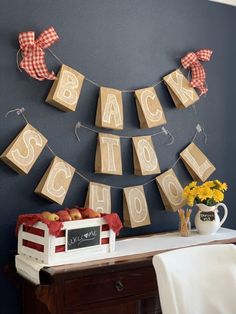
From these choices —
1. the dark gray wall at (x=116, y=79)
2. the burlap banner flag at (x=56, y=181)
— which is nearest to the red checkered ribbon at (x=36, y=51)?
the dark gray wall at (x=116, y=79)

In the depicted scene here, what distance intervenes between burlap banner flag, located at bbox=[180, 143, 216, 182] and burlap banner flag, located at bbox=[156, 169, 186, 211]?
0.45 feet

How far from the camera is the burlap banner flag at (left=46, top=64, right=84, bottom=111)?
2309 millimetres

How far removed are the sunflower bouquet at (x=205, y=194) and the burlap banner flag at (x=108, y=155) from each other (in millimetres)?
460

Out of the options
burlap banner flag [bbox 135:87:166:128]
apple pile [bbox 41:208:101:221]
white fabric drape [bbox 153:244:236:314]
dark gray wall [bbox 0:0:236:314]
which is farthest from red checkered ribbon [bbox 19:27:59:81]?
white fabric drape [bbox 153:244:236:314]

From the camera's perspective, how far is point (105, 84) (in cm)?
256

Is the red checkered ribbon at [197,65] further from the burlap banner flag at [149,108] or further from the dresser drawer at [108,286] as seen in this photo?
→ the dresser drawer at [108,286]

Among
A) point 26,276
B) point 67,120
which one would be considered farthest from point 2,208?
point 67,120

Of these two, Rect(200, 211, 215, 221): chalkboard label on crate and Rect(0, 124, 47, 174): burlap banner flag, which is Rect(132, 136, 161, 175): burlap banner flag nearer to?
Rect(200, 211, 215, 221): chalkboard label on crate

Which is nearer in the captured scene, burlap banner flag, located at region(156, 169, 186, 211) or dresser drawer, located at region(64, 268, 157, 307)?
dresser drawer, located at region(64, 268, 157, 307)

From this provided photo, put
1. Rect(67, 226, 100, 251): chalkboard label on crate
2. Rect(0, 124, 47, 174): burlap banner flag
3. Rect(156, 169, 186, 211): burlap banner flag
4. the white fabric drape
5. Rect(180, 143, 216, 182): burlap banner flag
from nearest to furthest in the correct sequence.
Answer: the white fabric drape, Rect(67, 226, 100, 251): chalkboard label on crate, Rect(0, 124, 47, 174): burlap banner flag, Rect(156, 169, 186, 211): burlap banner flag, Rect(180, 143, 216, 182): burlap banner flag

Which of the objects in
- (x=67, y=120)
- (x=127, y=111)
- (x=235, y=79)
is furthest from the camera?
(x=235, y=79)

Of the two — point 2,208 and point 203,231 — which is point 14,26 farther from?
point 203,231

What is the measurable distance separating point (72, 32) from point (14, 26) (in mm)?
335

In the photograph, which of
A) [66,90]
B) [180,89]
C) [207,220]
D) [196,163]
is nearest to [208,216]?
[207,220]
